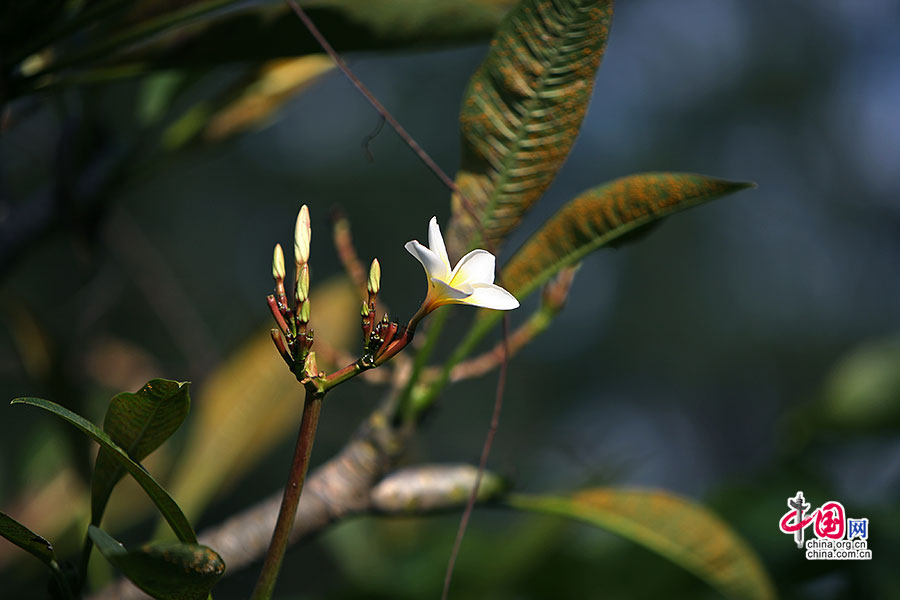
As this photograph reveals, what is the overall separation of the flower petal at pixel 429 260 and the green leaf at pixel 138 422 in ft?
0.38

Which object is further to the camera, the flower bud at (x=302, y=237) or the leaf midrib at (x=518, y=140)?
the leaf midrib at (x=518, y=140)

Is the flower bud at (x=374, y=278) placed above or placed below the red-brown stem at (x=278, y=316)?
above

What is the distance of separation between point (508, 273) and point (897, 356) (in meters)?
0.53

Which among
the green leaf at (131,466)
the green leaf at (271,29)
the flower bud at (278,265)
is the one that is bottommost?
the green leaf at (131,466)

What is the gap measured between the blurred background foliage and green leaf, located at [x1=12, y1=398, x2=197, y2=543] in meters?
0.16

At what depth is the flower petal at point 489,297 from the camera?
0.27 meters

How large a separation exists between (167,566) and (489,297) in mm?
160

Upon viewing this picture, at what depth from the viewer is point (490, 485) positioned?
0.46m

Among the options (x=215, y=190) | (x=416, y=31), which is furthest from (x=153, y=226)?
(x=416, y=31)

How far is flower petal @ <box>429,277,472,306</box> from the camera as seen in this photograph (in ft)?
0.86

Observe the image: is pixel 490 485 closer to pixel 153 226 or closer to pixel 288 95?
pixel 288 95

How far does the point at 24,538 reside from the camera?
0.28 metres

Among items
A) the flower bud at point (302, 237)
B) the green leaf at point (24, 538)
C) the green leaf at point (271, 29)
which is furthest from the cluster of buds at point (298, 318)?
the green leaf at point (271, 29)

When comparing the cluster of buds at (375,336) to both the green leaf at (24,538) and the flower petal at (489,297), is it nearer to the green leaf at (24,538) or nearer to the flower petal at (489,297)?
the flower petal at (489,297)
